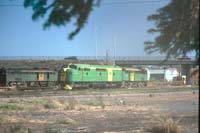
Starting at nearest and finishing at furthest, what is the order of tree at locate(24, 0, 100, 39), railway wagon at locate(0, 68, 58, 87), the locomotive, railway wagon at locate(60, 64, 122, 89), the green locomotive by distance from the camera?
tree at locate(24, 0, 100, 39)
railway wagon at locate(60, 64, 122, 89)
the green locomotive
the locomotive
railway wagon at locate(0, 68, 58, 87)

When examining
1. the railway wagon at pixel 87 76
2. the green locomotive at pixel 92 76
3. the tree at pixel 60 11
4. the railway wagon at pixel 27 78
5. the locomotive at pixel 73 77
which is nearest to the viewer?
the tree at pixel 60 11

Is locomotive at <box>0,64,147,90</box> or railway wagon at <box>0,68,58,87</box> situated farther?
railway wagon at <box>0,68,58,87</box>

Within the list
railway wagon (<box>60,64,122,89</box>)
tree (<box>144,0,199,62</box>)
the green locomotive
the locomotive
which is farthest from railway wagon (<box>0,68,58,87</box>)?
tree (<box>144,0,199,62</box>)

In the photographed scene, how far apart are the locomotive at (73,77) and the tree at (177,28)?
5783 cm

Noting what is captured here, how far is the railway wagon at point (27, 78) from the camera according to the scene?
75750 mm

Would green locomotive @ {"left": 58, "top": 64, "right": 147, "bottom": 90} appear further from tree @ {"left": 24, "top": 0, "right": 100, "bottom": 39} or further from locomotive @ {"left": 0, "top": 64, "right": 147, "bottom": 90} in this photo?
tree @ {"left": 24, "top": 0, "right": 100, "bottom": 39}

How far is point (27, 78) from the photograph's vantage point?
253ft

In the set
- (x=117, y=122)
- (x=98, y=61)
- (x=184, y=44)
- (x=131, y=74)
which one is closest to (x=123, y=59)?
(x=98, y=61)

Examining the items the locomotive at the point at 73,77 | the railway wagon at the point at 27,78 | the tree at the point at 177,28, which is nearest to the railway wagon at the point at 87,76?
the locomotive at the point at 73,77

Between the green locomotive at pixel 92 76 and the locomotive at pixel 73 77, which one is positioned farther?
the locomotive at pixel 73 77

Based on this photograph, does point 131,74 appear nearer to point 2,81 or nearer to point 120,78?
point 120,78

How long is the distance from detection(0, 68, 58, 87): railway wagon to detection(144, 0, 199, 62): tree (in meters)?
67.0

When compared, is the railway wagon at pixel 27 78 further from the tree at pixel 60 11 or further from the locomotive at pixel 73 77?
the tree at pixel 60 11

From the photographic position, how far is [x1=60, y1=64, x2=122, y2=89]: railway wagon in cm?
6825
